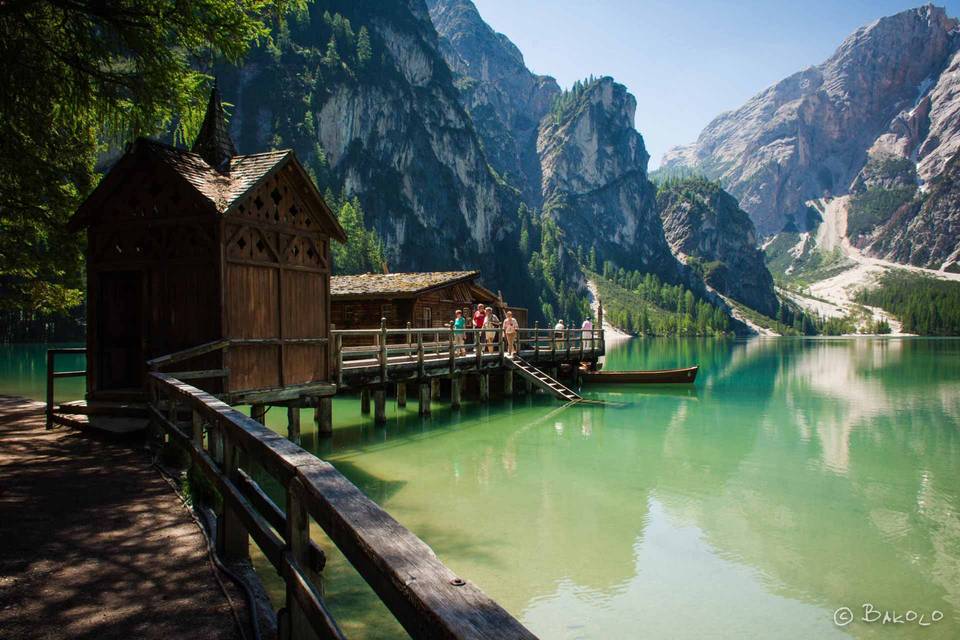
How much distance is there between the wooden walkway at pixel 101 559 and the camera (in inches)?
162

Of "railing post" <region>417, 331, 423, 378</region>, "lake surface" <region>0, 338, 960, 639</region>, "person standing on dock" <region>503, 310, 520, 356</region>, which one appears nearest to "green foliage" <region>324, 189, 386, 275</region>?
"person standing on dock" <region>503, 310, 520, 356</region>

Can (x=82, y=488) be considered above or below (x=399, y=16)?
below

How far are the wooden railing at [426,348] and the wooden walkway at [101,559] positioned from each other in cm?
856

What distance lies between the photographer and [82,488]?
7.43 m

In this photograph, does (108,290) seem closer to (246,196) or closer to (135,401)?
(135,401)

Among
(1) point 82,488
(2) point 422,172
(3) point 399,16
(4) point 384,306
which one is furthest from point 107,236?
(3) point 399,16

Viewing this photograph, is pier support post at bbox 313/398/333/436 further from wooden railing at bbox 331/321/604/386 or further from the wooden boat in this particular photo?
the wooden boat

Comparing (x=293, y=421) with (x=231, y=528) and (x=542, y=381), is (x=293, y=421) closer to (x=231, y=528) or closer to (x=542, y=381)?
(x=231, y=528)

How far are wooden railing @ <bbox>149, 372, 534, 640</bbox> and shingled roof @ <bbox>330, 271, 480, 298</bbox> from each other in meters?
22.3

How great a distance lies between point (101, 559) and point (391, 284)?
2488 cm

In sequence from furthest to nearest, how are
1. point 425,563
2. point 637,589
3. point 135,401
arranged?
point 135,401 → point 637,589 → point 425,563

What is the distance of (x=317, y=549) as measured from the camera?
11.1 feet

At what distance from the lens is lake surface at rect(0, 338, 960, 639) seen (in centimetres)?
795

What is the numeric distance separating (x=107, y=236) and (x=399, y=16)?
168681 millimetres
